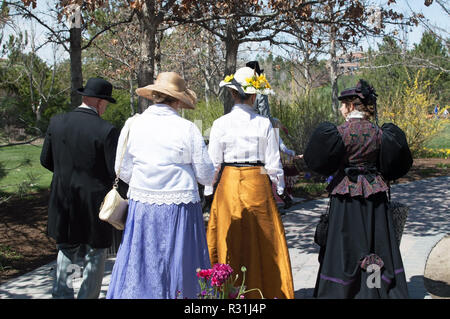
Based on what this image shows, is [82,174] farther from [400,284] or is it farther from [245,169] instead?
[400,284]

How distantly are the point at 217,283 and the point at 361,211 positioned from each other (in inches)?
57.2

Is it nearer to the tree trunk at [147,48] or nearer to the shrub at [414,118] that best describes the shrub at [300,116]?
the shrub at [414,118]

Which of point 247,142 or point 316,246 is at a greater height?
point 247,142

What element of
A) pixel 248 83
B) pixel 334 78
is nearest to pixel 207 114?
pixel 334 78

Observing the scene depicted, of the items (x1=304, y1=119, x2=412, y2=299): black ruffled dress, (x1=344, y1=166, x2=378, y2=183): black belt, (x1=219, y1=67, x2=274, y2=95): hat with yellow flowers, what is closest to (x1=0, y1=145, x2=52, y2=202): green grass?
(x1=219, y1=67, x2=274, y2=95): hat with yellow flowers

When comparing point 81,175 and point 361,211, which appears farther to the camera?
point 361,211

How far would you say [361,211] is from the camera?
4098 millimetres

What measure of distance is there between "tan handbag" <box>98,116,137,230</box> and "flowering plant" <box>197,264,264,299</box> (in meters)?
0.69

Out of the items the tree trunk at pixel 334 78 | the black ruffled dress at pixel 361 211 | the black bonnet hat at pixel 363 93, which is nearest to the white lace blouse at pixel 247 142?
the black ruffled dress at pixel 361 211

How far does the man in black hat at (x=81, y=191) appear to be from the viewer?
3.84m

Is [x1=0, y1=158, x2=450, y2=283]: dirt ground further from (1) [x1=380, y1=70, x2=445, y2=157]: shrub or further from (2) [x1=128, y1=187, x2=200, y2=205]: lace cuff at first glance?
(1) [x1=380, y1=70, x2=445, y2=157]: shrub

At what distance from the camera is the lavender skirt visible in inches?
140

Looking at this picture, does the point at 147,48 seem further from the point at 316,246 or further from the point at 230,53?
the point at 316,246

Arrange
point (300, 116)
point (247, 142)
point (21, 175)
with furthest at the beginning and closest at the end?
point (300, 116), point (21, 175), point (247, 142)
